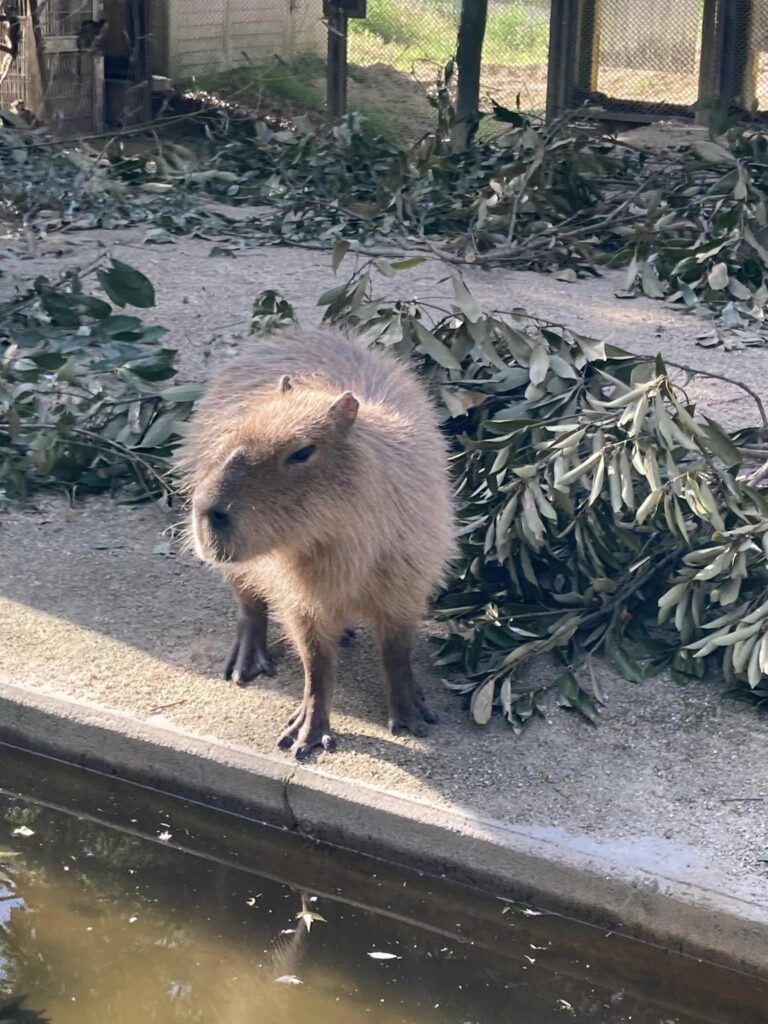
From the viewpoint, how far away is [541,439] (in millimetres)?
4348

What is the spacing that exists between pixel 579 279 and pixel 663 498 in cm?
381

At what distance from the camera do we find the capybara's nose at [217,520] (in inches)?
123

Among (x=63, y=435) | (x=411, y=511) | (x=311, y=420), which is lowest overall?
(x=63, y=435)

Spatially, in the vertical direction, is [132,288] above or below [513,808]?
above

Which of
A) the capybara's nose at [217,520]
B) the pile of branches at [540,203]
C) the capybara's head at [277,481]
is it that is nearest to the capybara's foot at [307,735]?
the capybara's head at [277,481]

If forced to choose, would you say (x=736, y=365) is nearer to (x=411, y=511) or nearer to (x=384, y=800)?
(x=411, y=511)

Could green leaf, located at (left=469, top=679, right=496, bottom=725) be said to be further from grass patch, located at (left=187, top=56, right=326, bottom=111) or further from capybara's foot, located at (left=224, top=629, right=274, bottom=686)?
grass patch, located at (left=187, top=56, right=326, bottom=111)

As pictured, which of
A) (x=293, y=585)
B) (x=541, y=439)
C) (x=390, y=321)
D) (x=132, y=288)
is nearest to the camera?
(x=293, y=585)

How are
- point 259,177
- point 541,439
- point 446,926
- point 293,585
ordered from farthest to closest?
point 259,177
point 541,439
point 293,585
point 446,926

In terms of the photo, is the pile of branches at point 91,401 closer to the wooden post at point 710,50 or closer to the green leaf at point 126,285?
the green leaf at point 126,285

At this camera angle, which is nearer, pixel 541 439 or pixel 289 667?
pixel 289 667

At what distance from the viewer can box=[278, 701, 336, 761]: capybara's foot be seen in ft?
11.5

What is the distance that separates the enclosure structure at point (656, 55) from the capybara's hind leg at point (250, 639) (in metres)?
6.97

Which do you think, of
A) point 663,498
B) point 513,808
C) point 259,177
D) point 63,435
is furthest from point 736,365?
point 259,177
